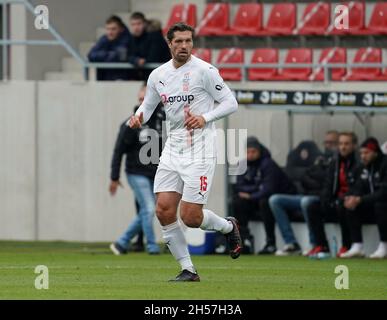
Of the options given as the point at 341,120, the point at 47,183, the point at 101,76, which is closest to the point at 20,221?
the point at 47,183

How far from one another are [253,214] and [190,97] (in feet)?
22.3

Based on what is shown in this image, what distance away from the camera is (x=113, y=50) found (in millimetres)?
22297

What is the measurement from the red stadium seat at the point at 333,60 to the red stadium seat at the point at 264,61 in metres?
0.77

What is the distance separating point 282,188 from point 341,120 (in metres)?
1.47

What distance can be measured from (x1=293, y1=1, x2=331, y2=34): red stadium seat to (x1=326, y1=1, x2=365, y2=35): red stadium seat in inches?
11.6

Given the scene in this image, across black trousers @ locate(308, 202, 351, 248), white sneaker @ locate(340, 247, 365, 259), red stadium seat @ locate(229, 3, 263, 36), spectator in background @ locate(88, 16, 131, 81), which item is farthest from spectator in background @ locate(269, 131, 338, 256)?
red stadium seat @ locate(229, 3, 263, 36)

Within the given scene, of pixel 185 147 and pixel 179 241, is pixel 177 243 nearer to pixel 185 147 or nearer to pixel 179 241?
pixel 179 241

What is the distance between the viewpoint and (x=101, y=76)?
2228cm

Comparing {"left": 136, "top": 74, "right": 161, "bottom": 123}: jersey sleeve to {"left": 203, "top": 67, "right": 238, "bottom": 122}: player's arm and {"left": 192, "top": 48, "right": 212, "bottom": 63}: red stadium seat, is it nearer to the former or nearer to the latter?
{"left": 203, "top": 67, "right": 238, "bottom": 122}: player's arm

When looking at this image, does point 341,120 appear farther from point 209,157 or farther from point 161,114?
point 209,157

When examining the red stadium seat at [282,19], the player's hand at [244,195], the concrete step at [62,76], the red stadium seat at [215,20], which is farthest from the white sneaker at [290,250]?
the red stadium seat at [215,20]

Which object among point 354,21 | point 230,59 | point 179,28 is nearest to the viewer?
point 179,28

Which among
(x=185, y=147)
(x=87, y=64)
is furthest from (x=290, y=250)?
(x=185, y=147)

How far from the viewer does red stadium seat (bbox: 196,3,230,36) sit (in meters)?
24.7
